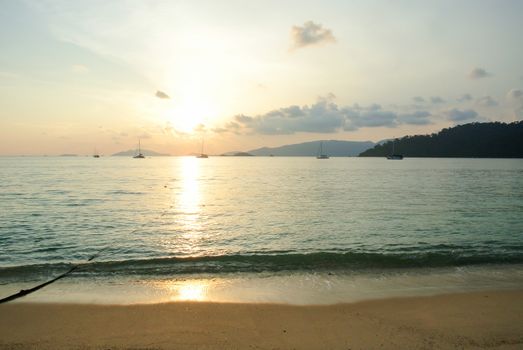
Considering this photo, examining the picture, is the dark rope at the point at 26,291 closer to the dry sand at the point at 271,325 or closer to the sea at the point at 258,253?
the sea at the point at 258,253

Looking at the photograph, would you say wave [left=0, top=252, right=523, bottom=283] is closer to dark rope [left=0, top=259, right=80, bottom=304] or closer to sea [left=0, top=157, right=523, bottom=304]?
sea [left=0, top=157, right=523, bottom=304]

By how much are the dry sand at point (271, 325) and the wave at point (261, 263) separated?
4600 mm

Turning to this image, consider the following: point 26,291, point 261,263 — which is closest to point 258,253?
point 261,263

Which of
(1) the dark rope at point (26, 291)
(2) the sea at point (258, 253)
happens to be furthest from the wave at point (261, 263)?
(1) the dark rope at point (26, 291)

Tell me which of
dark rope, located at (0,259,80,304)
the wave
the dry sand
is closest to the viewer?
the dry sand

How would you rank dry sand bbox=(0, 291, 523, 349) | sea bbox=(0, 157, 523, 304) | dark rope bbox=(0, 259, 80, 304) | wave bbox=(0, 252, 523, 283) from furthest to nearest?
wave bbox=(0, 252, 523, 283), sea bbox=(0, 157, 523, 304), dark rope bbox=(0, 259, 80, 304), dry sand bbox=(0, 291, 523, 349)

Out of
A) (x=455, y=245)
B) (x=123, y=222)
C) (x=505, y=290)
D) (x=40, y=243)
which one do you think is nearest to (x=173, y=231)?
(x=123, y=222)

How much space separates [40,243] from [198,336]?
16.0m

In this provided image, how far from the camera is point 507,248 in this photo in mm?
19703

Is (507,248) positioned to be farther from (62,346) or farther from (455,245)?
(62,346)

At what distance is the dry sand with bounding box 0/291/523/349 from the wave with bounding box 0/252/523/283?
460 centimetres

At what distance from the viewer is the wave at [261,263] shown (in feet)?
51.1

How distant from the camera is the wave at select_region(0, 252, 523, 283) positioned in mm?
15570

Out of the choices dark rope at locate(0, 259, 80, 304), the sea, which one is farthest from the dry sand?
the sea
